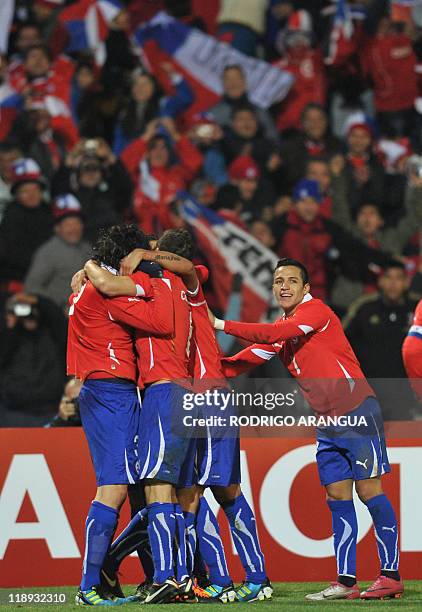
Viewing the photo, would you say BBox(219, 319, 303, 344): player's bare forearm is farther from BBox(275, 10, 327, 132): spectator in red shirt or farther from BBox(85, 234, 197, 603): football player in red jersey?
BBox(275, 10, 327, 132): spectator in red shirt

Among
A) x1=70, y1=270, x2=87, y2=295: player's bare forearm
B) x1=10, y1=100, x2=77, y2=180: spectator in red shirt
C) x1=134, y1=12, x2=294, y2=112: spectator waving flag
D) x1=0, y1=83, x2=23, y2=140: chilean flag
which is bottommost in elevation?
x1=70, y1=270, x2=87, y2=295: player's bare forearm

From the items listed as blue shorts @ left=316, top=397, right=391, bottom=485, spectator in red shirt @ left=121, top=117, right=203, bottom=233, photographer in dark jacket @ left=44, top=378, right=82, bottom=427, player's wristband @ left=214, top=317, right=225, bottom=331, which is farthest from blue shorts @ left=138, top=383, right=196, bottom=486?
spectator in red shirt @ left=121, top=117, right=203, bottom=233

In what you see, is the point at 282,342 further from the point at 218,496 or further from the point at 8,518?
the point at 8,518

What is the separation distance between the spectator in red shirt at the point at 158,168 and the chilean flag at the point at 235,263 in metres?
0.27

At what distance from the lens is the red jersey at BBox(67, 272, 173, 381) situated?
700cm

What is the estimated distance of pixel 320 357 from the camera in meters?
7.38

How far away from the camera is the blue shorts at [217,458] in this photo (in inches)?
280

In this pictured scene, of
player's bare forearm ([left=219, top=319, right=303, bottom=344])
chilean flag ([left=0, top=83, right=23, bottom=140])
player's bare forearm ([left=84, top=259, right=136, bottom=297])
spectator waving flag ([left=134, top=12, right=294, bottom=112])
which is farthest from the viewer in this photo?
spectator waving flag ([left=134, top=12, right=294, bottom=112])

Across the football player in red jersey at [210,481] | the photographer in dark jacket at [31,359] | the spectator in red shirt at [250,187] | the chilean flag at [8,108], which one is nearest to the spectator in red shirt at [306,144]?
the spectator in red shirt at [250,187]

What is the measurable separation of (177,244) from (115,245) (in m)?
0.34

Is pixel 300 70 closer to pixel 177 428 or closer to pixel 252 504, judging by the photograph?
pixel 252 504

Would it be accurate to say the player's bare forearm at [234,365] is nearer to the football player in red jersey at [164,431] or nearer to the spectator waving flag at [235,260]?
the football player in red jersey at [164,431]

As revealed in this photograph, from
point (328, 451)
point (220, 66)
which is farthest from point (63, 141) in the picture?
point (328, 451)

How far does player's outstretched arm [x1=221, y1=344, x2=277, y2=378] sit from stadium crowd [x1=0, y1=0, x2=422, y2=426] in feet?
10.5
